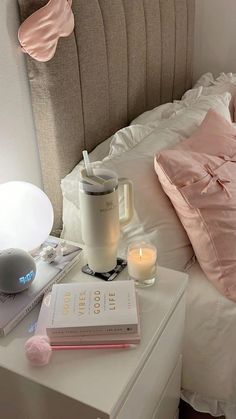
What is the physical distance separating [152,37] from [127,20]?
229 millimetres

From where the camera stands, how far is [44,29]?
1.06m

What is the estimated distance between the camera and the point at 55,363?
2.55 ft

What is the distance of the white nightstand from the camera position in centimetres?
72

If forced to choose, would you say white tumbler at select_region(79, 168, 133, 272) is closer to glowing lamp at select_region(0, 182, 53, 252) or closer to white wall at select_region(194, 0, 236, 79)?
glowing lamp at select_region(0, 182, 53, 252)

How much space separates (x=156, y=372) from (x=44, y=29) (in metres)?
0.91

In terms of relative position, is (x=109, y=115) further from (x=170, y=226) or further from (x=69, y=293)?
(x=69, y=293)

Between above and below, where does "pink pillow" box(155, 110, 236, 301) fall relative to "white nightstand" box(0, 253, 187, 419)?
above

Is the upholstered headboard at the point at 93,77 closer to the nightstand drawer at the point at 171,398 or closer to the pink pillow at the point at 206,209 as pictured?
the pink pillow at the point at 206,209

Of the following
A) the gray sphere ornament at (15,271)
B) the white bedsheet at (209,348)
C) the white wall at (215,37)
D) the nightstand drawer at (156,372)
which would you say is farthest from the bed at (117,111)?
the white wall at (215,37)

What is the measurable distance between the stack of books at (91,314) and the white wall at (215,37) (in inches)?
74.9

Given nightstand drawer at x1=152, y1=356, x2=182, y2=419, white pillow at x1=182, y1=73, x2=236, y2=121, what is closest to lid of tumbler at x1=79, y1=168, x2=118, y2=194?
nightstand drawer at x1=152, y1=356, x2=182, y2=419

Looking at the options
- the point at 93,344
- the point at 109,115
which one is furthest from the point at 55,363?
the point at 109,115

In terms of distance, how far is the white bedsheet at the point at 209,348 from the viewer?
1.06m

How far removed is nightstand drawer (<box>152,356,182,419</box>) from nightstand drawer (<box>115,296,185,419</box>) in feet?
0.10
